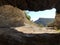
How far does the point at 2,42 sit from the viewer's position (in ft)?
7.70

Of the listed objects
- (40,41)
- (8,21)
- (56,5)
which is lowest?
(8,21)

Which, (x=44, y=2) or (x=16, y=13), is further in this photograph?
(x=16, y=13)

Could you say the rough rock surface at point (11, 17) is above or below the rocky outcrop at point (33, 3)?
below

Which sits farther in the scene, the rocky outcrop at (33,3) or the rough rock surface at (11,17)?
the rough rock surface at (11,17)

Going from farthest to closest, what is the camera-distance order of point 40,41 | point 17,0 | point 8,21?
point 8,21, point 40,41, point 17,0

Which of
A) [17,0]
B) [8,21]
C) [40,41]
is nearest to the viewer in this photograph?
[17,0]

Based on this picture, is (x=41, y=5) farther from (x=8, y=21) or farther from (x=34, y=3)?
(x=8, y=21)

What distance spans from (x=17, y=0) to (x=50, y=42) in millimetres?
633

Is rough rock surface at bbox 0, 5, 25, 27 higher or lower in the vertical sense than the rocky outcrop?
lower

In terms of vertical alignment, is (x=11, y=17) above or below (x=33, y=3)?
below

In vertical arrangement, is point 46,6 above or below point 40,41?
above

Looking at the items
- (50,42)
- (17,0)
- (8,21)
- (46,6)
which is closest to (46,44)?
(50,42)

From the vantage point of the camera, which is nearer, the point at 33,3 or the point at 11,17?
the point at 33,3

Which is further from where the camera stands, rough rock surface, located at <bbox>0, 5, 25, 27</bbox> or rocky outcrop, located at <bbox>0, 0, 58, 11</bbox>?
rough rock surface, located at <bbox>0, 5, 25, 27</bbox>
